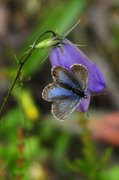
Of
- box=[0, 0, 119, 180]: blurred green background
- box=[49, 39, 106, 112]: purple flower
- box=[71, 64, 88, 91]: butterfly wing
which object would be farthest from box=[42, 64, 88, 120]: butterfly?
box=[0, 0, 119, 180]: blurred green background

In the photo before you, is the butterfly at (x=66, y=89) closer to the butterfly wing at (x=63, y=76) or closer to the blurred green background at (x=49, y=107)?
the butterfly wing at (x=63, y=76)

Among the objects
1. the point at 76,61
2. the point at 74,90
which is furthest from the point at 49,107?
the point at 74,90

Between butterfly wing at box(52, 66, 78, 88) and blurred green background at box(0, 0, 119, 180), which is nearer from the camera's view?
butterfly wing at box(52, 66, 78, 88)

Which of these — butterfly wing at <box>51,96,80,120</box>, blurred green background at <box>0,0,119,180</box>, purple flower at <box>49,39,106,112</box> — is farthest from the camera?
blurred green background at <box>0,0,119,180</box>

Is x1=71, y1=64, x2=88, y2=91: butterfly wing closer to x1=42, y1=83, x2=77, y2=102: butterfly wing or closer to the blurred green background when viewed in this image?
x1=42, y1=83, x2=77, y2=102: butterfly wing

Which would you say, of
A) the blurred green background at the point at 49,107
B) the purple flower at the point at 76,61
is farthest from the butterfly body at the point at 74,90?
the blurred green background at the point at 49,107

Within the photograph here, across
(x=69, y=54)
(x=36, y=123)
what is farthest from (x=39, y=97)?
(x=69, y=54)

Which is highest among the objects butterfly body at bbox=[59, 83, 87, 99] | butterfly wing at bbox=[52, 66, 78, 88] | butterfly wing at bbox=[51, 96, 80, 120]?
butterfly wing at bbox=[52, 66, 78, 88]
